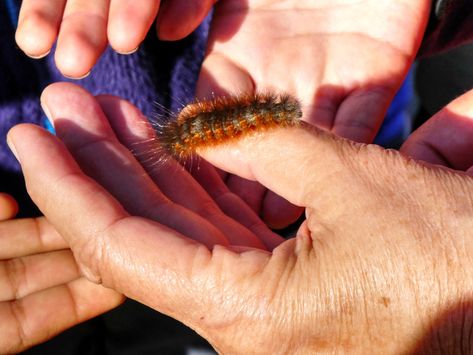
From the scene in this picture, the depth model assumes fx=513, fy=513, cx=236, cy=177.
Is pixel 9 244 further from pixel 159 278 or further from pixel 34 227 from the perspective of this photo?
pixel 159 278

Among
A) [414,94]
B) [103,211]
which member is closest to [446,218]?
[103,211]

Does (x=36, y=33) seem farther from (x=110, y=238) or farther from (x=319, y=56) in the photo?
(x=319, y=56)

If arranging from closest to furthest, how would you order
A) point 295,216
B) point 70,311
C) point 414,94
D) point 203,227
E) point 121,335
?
1. point 203,227
2. point 70,311
3. point 295,216
4. point 121,335
5. point 414,94

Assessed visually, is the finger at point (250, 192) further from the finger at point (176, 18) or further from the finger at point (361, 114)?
the finger at point (176, 18)

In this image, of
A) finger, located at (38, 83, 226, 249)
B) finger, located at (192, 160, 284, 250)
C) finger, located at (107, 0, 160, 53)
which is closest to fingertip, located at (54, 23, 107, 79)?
finger, located at (107, 0, 160, 53)

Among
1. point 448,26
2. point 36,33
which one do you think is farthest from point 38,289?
point 448,26

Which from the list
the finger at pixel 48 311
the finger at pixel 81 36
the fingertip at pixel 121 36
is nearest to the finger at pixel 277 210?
the finger at pixel 48 311
